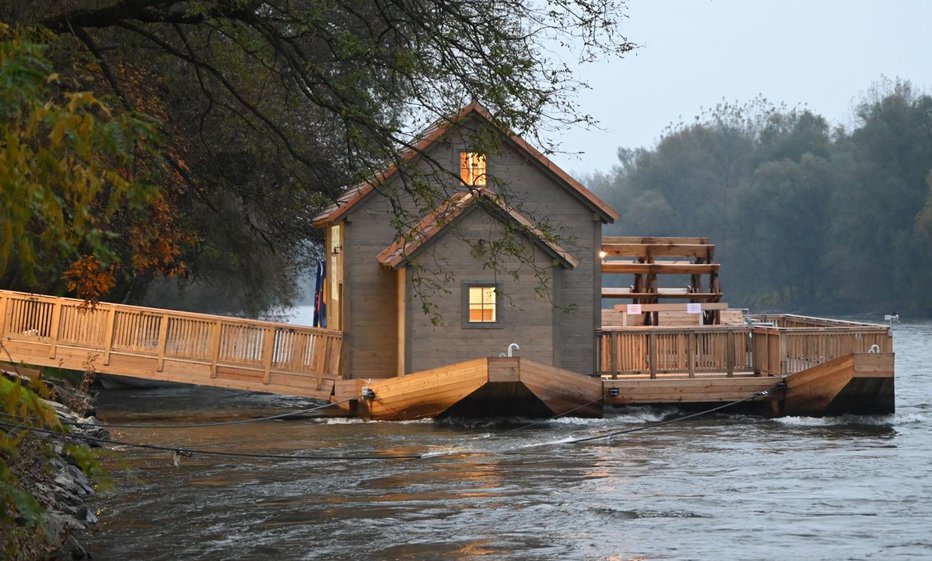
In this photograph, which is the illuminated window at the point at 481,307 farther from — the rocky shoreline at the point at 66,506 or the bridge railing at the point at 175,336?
the rocky shoreline at the point at 66,506

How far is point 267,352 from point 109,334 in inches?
120

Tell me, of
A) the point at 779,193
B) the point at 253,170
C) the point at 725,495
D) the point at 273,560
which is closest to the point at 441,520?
the point at 273,560

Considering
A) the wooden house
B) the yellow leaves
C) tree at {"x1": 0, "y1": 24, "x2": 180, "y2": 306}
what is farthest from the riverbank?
the wooden house

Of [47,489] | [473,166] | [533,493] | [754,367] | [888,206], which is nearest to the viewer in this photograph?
[473,166]

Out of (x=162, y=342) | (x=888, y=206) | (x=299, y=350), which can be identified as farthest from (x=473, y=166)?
(x=888, y=206)

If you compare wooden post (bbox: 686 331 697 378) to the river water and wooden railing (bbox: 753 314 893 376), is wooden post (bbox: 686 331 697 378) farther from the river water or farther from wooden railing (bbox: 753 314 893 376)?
wooden railing (bbox: 753 314 893 376)

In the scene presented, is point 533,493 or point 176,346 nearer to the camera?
point 533,493

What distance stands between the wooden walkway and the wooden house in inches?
35.3

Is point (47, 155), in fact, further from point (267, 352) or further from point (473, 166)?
point (267, 352)

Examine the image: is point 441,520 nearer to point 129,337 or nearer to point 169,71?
point 169,71

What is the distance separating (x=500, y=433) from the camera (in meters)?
24.0

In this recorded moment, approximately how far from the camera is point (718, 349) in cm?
2702

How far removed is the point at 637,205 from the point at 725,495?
9564 centimetres

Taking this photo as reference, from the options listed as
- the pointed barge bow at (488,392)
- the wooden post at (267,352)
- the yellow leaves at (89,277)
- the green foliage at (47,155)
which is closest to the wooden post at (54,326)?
the wooden post at (267,352)
